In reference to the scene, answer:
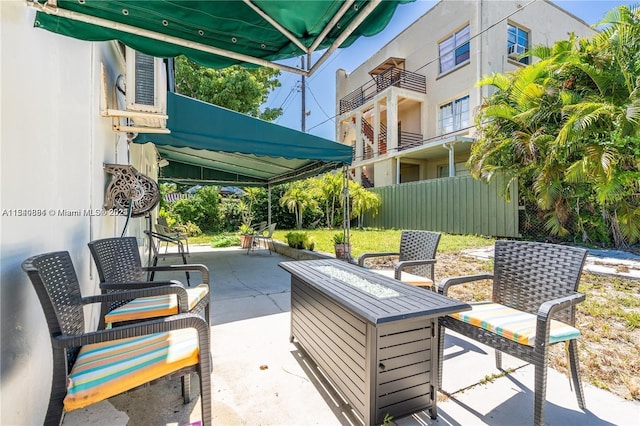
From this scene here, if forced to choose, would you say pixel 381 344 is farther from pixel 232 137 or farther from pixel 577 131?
pixel 577 131

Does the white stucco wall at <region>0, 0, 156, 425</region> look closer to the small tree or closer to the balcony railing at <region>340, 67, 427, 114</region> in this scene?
the small tree

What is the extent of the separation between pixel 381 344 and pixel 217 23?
2.19 m

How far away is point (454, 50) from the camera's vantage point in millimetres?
13461

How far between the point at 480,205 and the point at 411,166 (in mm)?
7832

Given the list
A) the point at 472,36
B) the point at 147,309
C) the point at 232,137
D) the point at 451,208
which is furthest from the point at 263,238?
the point at 472,36

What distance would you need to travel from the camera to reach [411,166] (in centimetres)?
1717

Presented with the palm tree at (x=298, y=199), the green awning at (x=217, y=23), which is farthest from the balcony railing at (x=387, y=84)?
the green awning at (x=217, y=23)

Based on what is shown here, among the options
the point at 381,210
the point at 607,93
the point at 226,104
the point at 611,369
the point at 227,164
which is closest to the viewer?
the point at 611,369

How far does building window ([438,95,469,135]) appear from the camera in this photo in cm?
1323

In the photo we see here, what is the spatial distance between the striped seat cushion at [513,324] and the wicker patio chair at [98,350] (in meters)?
1.62

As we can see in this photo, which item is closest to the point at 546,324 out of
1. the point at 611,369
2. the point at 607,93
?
the point at 611,369

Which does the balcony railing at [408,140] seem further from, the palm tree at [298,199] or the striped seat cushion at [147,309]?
the striped seat cushion at [147,309]

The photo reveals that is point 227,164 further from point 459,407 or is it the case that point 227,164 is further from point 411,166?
point 411,166

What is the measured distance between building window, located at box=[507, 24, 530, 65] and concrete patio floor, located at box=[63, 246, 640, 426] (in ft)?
46.2
